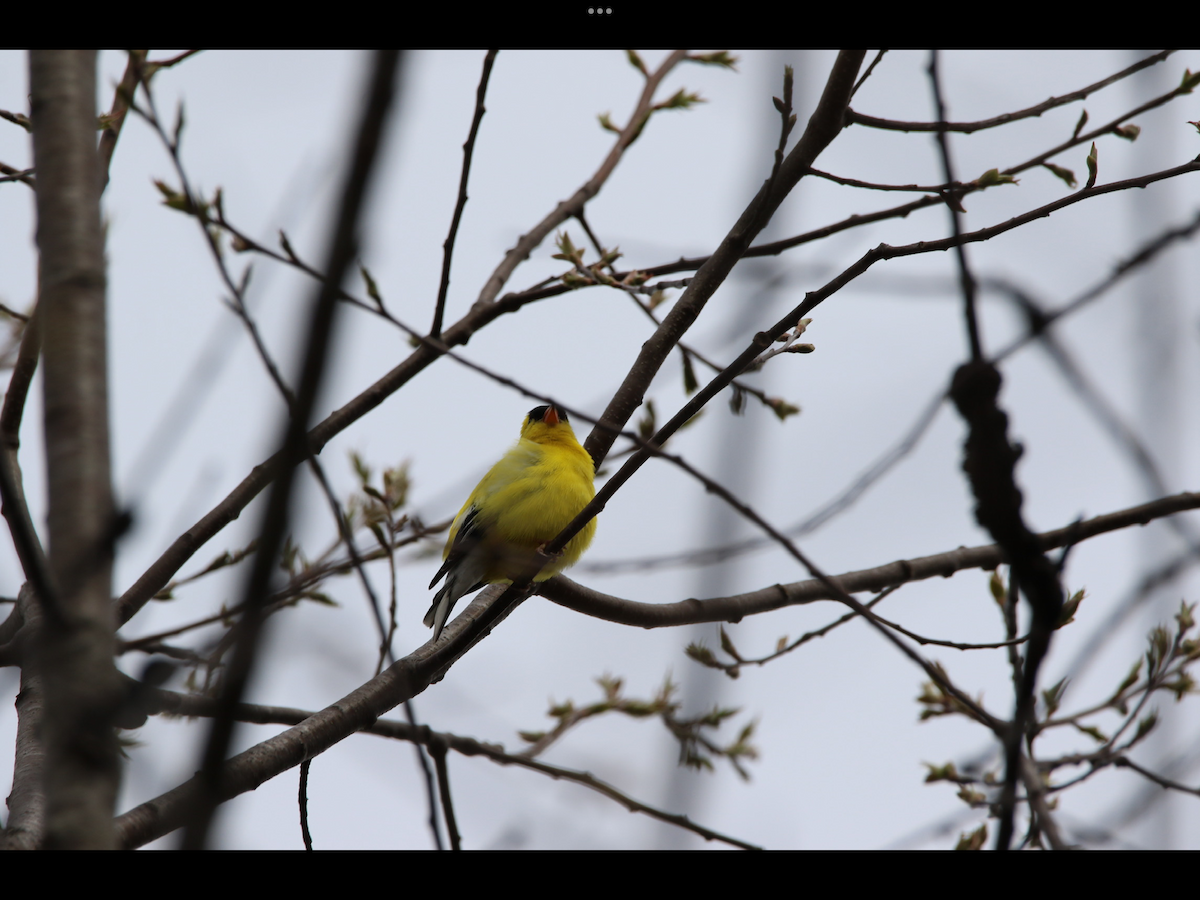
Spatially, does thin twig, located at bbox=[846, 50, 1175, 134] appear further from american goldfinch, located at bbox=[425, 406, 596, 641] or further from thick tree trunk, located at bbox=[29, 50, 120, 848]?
thick tree trunk, located at bbox=[29, 50, 120, 848]

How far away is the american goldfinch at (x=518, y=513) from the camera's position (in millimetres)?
4527

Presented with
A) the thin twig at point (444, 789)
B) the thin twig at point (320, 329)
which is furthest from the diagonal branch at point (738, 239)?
the thin twig at point (320, 329)

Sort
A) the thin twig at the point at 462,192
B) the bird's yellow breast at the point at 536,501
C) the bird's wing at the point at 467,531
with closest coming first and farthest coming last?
1. the thin twig at the point at 462,192
2. the bird's wing at the point at 467,531
3. the bird's yellow breast at the point at 536,501

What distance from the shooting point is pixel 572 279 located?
3709mm

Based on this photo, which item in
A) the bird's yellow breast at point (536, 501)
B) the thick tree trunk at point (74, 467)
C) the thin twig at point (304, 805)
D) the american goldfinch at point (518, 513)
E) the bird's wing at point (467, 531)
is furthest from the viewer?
the bird's yellow breast at point (536, 501)

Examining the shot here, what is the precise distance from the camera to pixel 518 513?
499cm

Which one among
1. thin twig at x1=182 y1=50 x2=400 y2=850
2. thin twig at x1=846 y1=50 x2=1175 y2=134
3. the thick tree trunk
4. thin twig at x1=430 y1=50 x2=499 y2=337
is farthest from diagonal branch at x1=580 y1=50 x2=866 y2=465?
thin twig at x1=182 y1=50 x2=400 y2=850

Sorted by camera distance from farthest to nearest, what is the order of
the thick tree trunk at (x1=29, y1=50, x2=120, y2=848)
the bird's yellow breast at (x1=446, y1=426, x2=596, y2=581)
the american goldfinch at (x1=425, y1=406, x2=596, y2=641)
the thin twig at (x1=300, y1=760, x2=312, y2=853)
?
the bird's yellow breast at (x1=446, y1=426, x2=596, y2=581)
the american goldfinch at (x1=425, y1=406, x2=596, y2=641)
the thin twig at (x1=300, y1=760, x2=312, y2=853)
the thick tree trunk at (x1=29, y1=50, x2=120, y2=848)

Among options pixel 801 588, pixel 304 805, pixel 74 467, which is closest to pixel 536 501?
pixel 801 588

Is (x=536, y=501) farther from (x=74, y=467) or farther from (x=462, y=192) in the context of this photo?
(x=74, y=467)

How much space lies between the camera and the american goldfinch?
4.53m

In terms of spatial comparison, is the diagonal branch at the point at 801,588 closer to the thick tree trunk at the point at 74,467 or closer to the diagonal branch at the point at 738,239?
the diagonal branch at the point at 738,239
